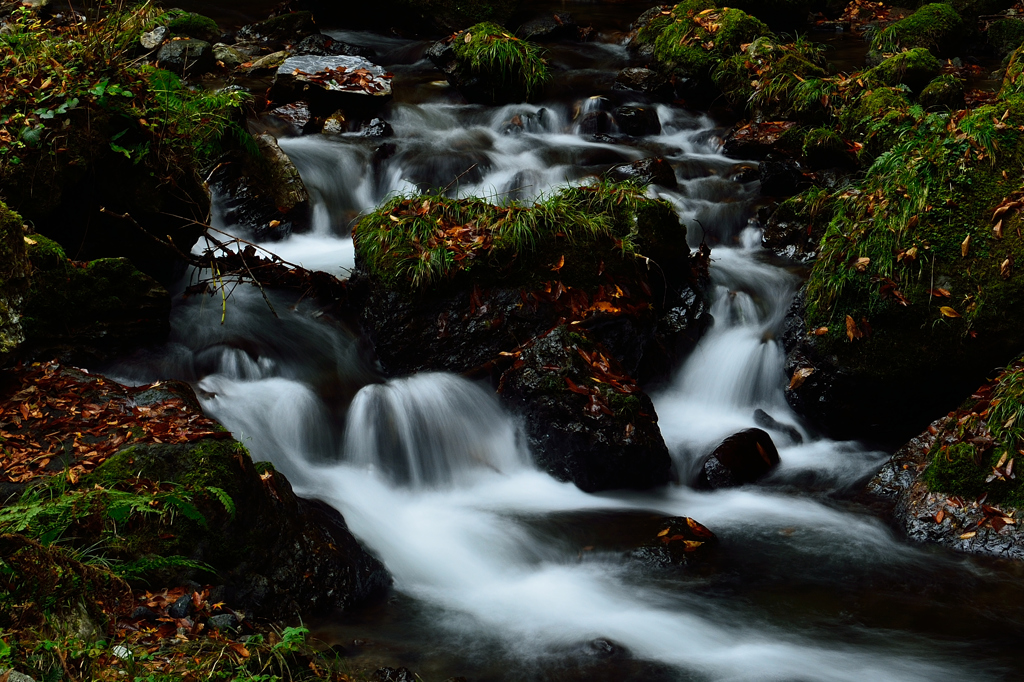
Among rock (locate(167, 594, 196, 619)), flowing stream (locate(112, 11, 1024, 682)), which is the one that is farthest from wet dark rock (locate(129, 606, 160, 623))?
flowing stream (locate(112, 11, 1024, 682))

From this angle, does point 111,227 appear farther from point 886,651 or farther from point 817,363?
point 886,651

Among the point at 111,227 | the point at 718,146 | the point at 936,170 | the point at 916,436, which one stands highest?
the point at 718,146

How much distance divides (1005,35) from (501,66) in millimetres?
8503

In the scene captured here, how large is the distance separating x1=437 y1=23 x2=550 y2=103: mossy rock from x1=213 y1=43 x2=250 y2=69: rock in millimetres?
3243

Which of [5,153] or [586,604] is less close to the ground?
[5,153]

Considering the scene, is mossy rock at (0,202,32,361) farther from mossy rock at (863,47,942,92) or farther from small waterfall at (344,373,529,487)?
mossy rock at (863,47,942,92)

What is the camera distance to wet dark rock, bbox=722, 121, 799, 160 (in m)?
10.1

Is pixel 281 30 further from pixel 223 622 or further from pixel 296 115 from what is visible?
pixel 223 622

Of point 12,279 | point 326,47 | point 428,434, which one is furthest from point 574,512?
point 326,47

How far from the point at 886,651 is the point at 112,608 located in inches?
143

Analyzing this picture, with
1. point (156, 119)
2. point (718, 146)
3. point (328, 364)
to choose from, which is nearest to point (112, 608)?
point (328, 364)

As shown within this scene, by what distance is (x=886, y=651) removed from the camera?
4055 millimetres

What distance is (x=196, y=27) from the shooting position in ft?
43.1

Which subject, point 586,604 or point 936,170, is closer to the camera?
point 586,604
